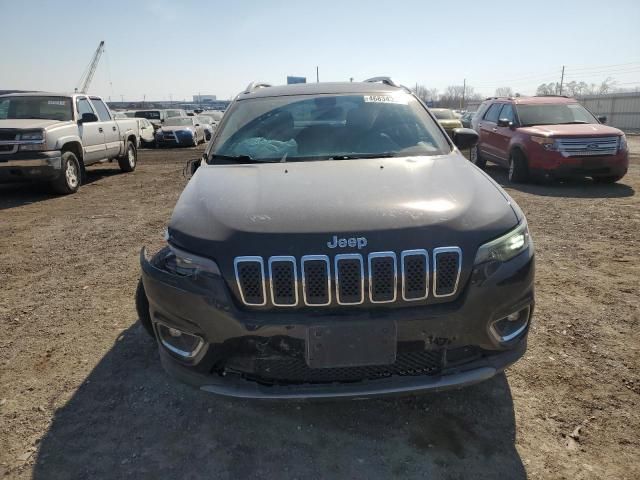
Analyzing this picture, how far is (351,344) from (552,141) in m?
8.21

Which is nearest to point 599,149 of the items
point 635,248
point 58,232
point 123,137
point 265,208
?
point 635,248

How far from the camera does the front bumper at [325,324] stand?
2.20 m

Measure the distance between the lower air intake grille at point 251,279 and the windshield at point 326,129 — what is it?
1.31m

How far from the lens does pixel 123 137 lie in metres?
12.1

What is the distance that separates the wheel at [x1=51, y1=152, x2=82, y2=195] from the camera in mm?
9055

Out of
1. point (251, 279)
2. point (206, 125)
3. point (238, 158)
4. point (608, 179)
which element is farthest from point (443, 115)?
point (251, 279)

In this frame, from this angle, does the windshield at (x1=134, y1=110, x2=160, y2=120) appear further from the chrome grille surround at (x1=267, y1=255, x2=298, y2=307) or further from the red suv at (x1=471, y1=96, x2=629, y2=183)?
the chrome grille surround at (x1=267, y1=255, x2=298, y2=307)

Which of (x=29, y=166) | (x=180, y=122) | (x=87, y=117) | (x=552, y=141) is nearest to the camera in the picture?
(x=29, y=166)

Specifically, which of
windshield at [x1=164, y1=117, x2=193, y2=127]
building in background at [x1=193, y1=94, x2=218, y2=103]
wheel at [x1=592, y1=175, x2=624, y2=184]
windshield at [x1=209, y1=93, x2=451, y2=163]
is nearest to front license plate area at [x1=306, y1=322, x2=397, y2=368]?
windshield at [x1=209, y1=93, x2=451, y2=163]

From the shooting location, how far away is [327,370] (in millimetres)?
2268

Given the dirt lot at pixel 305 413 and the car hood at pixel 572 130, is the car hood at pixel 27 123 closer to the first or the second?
the dirt lot at pixel 305 413

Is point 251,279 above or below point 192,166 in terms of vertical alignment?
below

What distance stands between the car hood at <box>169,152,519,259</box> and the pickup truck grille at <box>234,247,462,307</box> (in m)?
0.05

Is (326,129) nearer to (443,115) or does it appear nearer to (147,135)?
(443,115)
